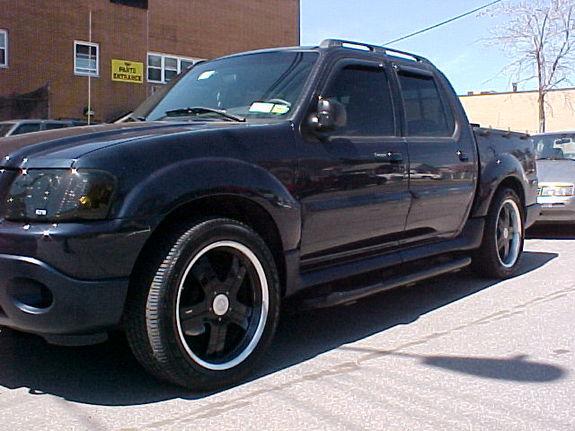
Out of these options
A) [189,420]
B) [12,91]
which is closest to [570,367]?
[189,420]

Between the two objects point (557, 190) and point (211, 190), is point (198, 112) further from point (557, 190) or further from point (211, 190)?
point (557, 190)

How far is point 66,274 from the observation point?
3.19m

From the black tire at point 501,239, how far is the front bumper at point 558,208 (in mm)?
2951

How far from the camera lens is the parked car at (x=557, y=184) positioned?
962 cm

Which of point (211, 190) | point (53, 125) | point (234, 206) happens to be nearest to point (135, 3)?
point (53, 125)

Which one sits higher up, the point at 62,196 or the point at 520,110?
the point at 520,110

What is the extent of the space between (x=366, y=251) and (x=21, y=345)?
2338mm

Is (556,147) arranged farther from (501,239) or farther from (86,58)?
(86,58)

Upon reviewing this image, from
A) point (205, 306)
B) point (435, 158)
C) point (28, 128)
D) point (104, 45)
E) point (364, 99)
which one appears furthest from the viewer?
point (104, 45)

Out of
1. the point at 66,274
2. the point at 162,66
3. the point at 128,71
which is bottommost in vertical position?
the point at 66,274

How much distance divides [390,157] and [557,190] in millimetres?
5625

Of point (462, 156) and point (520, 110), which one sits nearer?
point (462, 156)

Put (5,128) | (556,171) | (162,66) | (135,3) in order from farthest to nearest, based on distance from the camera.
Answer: (162,66) < (135,3) < (5,128) < (556,171)

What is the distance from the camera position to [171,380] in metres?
3.55
